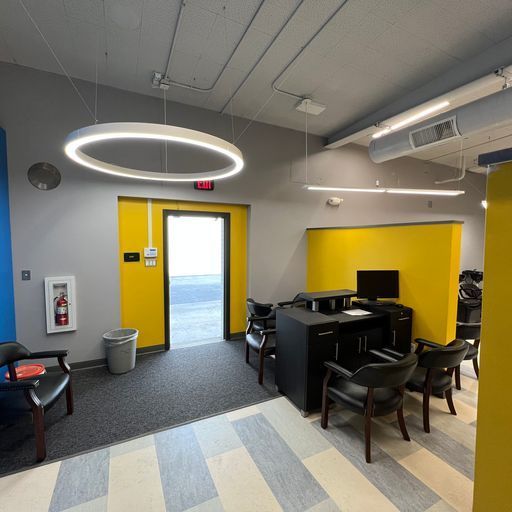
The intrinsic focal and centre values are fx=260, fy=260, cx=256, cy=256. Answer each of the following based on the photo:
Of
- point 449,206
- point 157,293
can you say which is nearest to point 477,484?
point 157,293

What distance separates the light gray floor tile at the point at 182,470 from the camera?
5.62 feet

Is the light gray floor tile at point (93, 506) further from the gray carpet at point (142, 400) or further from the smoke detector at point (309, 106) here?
the smoke detector at point (309, 106)

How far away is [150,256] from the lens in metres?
3.92

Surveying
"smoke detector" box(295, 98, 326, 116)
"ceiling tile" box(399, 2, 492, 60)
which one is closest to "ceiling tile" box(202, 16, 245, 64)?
"smoke detector" box(295, 98, 326, 116)

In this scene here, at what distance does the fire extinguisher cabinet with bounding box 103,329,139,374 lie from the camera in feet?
10.8

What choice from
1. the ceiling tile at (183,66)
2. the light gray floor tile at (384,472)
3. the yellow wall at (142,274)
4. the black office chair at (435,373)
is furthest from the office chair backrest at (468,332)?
the ceiling tile at (183,66)

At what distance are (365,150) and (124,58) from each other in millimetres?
4824

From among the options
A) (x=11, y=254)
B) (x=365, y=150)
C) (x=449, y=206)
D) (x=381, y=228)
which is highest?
(x=365, y=150)

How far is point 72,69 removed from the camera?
3146mm

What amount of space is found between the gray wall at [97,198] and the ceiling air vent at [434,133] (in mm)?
1894

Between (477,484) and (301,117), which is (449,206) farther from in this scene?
(477,484)

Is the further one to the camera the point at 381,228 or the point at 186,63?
the point at 381,228

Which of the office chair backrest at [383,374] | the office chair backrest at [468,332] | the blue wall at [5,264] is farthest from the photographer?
the office chair backrest at [468,332]

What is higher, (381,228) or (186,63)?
(186,63)
